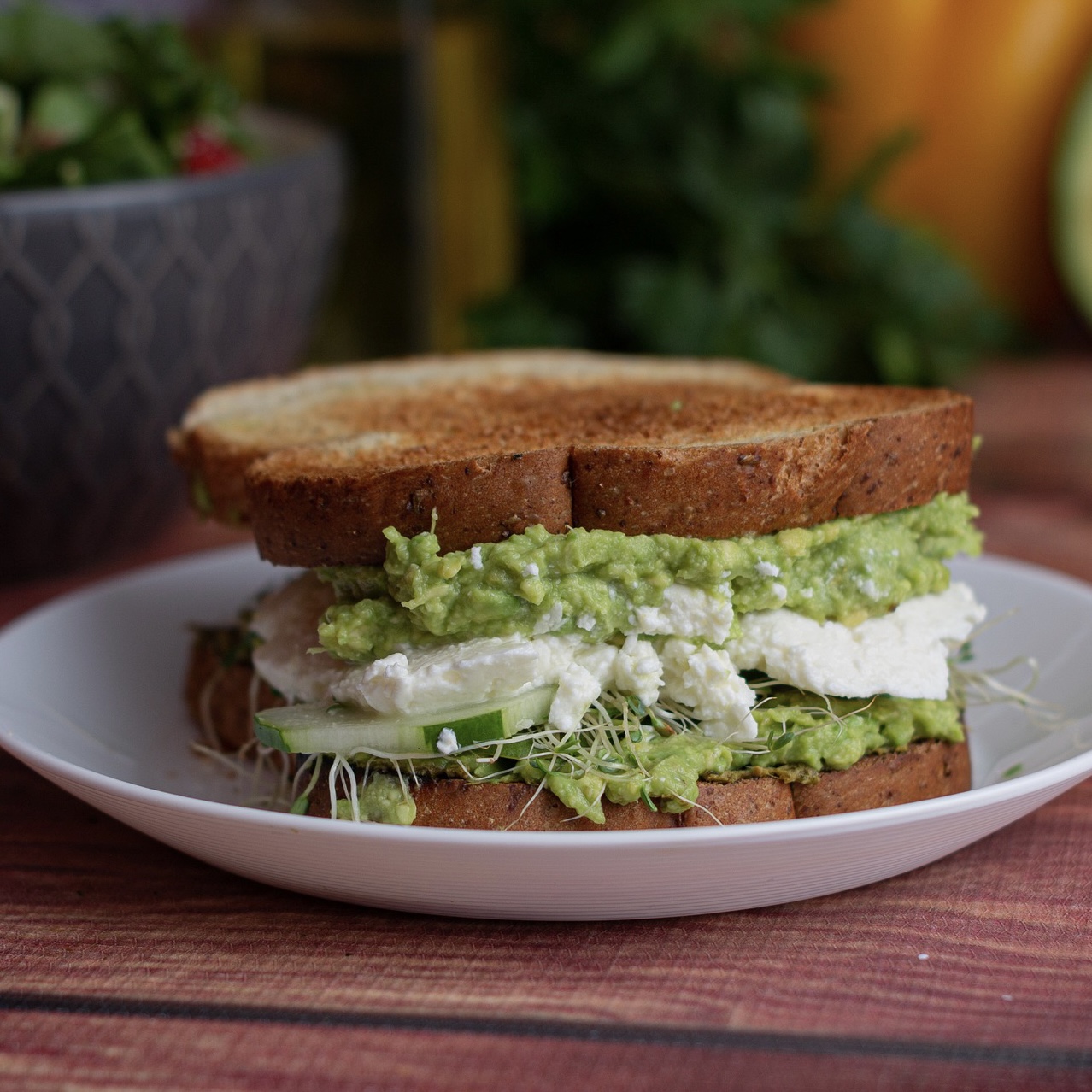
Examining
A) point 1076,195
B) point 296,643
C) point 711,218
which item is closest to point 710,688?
point 296,643

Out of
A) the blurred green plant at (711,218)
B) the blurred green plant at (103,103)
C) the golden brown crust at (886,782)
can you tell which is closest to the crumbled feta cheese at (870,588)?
the golden brown crust at (886,782)

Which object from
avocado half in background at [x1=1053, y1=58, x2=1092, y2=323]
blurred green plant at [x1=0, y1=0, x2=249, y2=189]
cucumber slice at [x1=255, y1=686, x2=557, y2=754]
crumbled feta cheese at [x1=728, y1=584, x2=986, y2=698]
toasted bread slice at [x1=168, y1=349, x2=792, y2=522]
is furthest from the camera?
avocado half in background at [x1=1053, y1=58, x2=1092, y2=323]

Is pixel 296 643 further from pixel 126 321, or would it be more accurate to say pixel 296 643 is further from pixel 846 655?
pixel 126 321

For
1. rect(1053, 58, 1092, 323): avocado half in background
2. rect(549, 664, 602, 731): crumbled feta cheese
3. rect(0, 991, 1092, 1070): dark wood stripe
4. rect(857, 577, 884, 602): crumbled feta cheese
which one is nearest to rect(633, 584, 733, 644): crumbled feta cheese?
rect(549, 664, 602, 731): crumbled feta cheese

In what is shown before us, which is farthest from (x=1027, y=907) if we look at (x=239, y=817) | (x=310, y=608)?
(x=310, y=608)

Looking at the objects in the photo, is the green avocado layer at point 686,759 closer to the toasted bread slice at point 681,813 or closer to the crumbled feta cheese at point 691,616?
the toasted bread slice at point 681,813

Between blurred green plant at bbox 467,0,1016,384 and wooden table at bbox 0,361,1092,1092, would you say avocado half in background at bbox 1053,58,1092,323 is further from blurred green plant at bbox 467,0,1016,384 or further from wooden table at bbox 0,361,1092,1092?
wooden table at bbox 0,361,1092,1092

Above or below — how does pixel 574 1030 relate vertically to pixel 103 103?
below

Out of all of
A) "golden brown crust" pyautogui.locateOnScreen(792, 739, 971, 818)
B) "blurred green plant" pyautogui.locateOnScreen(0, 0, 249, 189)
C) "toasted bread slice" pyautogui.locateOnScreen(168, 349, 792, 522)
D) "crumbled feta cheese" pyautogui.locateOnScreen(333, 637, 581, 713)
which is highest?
"blurred green plant" pyautogui.locateOnScreen(0, 0, 249, 189)
